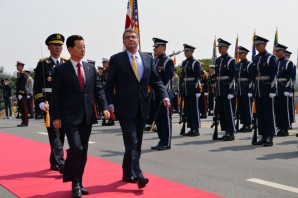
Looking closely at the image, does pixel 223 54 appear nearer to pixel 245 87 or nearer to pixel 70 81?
pixel 245 87

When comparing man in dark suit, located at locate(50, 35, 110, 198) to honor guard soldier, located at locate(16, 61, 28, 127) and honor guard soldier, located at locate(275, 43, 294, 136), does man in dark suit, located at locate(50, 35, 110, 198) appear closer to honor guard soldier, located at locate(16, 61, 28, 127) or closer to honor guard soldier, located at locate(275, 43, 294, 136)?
honor guard soldier, located at locate(275, 43, 294, 136)

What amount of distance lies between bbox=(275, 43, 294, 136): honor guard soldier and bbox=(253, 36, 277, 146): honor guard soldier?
2204 millimetres

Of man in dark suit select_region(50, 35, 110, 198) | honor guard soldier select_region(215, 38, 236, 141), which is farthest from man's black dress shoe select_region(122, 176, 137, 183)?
honor guard soldier select_region(215, 38, 236, 141)

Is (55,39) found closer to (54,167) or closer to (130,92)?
(130,92)

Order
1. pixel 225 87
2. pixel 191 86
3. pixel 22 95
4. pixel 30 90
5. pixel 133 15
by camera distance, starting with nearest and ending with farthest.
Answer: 1. pixel 225 87
2. pixel 191 86
3. pixel 133 15
4. pixel 22 95
5. pixel 30 90

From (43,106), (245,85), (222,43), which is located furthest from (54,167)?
(245,85)

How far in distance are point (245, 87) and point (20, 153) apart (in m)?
6.62

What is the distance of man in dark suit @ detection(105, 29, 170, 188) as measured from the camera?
555cm

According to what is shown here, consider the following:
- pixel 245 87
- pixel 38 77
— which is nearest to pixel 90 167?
pixel 38 77

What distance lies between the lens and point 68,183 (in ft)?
19.2

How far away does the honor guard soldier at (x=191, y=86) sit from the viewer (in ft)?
34.7

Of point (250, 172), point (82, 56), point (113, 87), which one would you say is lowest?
point (250, 172)

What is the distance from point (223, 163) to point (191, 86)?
3795 mm

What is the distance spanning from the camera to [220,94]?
10.2m
